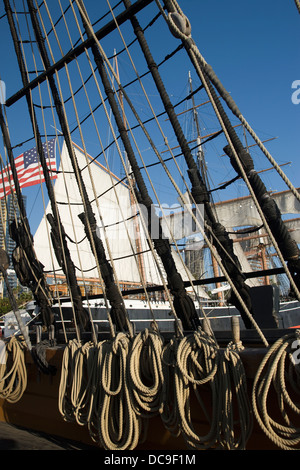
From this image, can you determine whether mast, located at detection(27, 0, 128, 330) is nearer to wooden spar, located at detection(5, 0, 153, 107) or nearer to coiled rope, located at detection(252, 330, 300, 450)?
wooden spar, located at detection(5, 0, 153, 107)

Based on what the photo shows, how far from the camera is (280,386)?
66.3 inches

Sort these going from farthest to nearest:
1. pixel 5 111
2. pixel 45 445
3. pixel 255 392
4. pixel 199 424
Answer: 1. pixel 5 111
2. pixel 45 445
3. pixel 199 424
4. pixel 255 392

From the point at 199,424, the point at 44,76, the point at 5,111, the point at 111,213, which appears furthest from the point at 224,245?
the point at 111,213

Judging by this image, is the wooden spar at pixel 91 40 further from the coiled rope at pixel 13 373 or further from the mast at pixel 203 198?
the coiled rope at pixel 13 373

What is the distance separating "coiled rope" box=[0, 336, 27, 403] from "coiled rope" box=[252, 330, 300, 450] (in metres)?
2.69

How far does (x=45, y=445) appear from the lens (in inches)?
113

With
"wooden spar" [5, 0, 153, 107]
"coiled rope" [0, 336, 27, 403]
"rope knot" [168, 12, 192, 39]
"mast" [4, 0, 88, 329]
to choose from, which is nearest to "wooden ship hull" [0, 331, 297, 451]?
"coiled rope" [0, 336, 27, 403]

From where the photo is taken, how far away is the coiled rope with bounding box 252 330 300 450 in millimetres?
1658

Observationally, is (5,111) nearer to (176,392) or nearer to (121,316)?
(121,316)

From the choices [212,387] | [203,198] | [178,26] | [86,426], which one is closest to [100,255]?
[203,198]

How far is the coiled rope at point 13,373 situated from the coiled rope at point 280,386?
8.82 ft

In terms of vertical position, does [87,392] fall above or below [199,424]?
above
